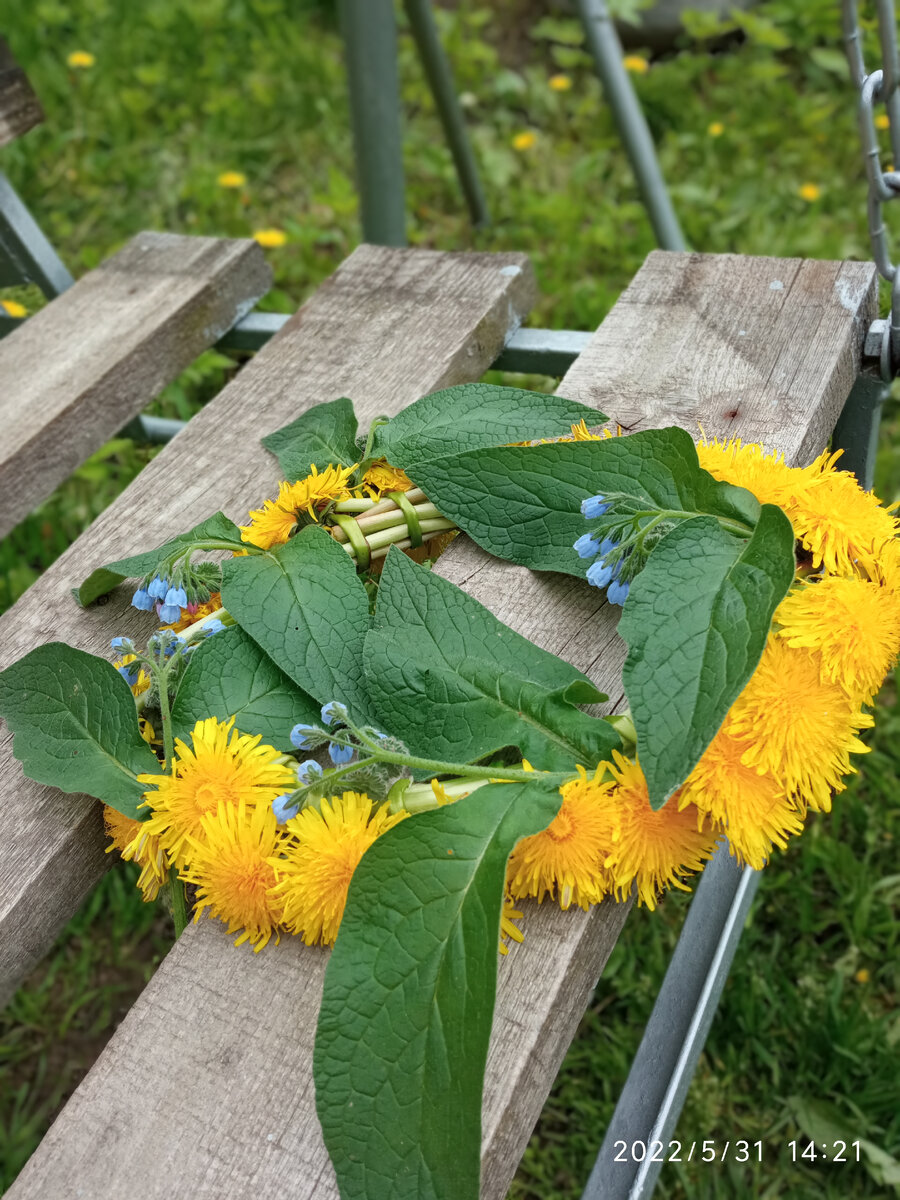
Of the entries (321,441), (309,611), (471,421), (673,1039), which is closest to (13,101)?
(321,441)

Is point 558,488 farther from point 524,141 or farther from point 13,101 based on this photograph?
point 524,141

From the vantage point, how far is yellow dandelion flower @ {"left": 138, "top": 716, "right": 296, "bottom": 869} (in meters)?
0.76

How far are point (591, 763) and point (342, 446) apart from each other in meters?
0.43

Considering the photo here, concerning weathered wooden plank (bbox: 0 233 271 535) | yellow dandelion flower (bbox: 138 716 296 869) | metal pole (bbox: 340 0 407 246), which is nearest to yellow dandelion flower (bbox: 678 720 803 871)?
yellow dandelion flower (bbox: 138 716 296 869)

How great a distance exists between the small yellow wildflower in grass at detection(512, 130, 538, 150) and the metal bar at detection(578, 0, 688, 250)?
855mm

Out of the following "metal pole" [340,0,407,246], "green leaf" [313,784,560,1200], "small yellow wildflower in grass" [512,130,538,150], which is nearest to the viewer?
"green leaf" [313,784,560,1200]

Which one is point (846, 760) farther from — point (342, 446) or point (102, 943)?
point (102, 943)

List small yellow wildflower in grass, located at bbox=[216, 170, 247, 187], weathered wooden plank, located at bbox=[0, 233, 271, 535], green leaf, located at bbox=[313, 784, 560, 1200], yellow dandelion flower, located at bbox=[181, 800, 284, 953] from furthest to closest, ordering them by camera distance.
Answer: small yellow wildflower in grass, located at bbox=[216, 170, 247, 187]
weathered wooden plank, located at bbox=[0, 233, 271, 535]
yellow dandelion flower, located at bbox=[181, 800, 284, 953]
green leaf, located at bbox=[313, 784, 560, 1200]

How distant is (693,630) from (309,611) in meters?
0.30

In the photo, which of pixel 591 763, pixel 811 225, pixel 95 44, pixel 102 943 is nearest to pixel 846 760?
pixel 591 763

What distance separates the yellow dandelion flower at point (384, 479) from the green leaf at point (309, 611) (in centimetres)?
11

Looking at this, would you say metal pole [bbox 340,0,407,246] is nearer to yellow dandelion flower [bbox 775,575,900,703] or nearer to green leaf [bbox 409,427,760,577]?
green leaf [bbox 409,427,760,577]

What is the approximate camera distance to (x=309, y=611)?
2.79 feet

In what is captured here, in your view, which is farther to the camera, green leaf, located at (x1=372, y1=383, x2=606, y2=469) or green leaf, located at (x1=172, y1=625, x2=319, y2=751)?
green leaf, located at (x1=372, y1=383, x2=606, y2=469)
